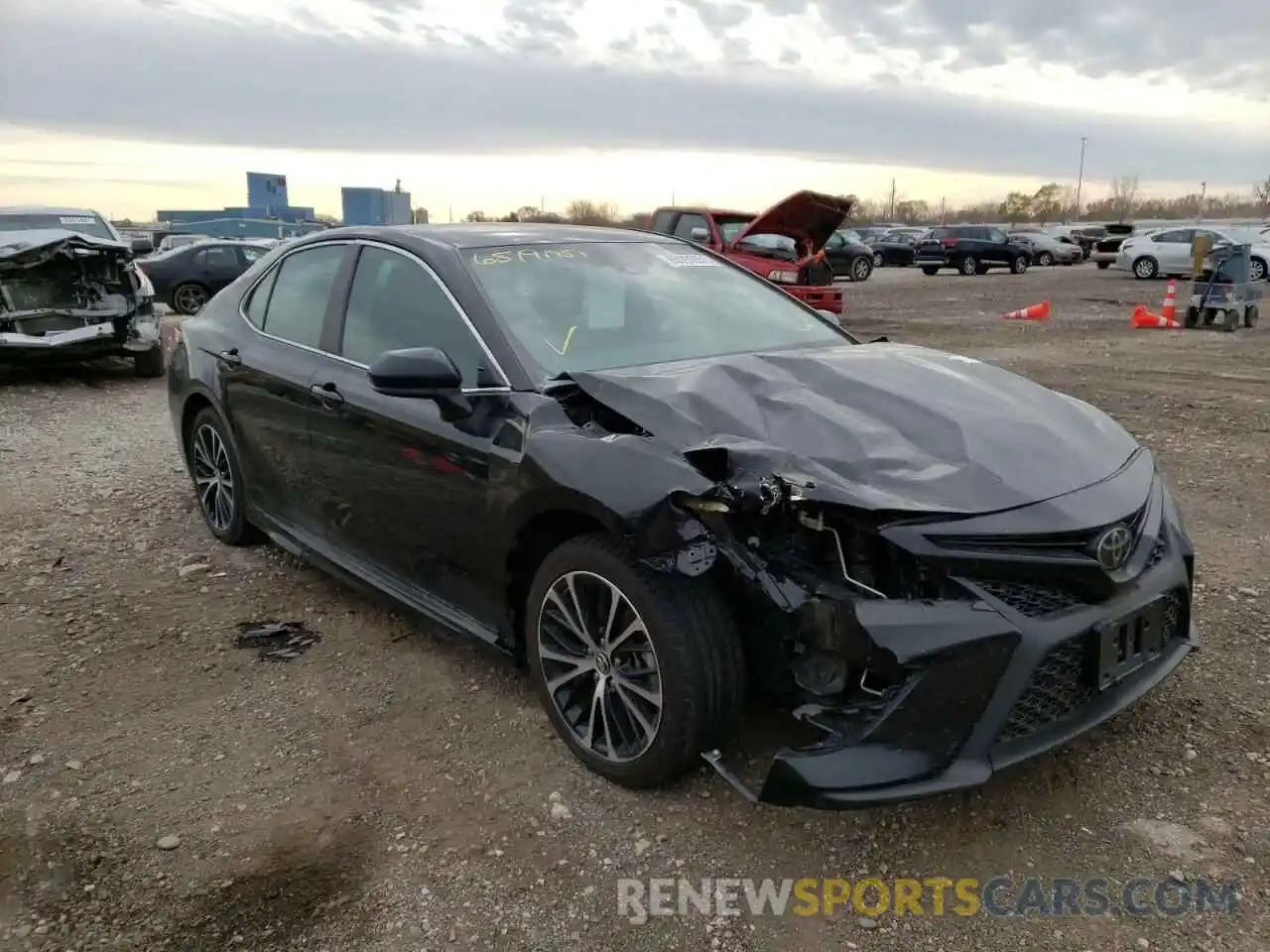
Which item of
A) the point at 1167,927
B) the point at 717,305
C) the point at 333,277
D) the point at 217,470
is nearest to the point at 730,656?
the point at 1167,927

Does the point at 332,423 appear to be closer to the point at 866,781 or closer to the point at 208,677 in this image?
the point at 208,677

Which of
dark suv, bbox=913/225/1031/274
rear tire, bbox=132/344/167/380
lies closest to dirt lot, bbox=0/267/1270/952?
rear tire, bbox=132/344/167/380

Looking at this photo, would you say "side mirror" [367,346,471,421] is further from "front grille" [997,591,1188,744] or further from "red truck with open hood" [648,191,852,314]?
"red truck with open hood" [648,191,852,314]

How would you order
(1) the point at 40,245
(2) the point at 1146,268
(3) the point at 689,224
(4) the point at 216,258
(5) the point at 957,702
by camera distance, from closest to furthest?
(5) the point at 957,702 < (1) the point at 40,245 < (3) the point at 689,224 < (4) the point at 216,258 < (2) the point at 1146,268

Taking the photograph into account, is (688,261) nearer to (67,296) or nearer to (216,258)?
(67,296)

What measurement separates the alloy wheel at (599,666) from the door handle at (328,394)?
1.38m

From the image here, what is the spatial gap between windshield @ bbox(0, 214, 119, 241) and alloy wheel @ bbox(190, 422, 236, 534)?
6.70m

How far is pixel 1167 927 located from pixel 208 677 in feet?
10.7

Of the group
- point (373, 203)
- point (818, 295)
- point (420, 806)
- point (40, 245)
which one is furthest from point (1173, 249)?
point (373, 203)

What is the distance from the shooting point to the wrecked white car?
9.78 meters

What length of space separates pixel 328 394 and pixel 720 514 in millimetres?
2024

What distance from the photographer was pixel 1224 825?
272 cm

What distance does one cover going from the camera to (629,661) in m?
2.86

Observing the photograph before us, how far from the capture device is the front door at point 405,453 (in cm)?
329
